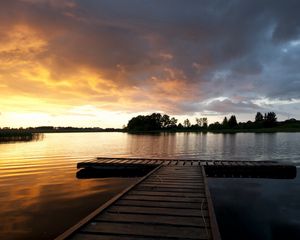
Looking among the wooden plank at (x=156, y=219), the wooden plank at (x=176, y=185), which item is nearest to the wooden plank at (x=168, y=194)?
the wooden plank at (x=176, y=185)

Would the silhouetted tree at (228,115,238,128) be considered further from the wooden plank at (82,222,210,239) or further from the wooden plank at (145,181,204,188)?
the wooden plank at (82,222,210,239)

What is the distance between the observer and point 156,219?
21.6 feet

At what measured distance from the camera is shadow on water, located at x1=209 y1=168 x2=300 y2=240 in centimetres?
907

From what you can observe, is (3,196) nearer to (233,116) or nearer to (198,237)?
(198,237)

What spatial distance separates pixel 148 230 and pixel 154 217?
0.83m

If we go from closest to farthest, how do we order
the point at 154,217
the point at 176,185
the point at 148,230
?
the point at 148,230 → the point at 154,217 → the point at 176,185

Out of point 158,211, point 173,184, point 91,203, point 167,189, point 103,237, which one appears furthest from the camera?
point 91,203

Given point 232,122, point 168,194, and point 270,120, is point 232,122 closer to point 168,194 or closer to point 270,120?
point 270,120

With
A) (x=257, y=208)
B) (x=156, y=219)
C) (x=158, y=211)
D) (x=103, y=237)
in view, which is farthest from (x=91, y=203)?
(x=257, y=208)

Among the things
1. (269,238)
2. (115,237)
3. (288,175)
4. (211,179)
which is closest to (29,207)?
(115,237)

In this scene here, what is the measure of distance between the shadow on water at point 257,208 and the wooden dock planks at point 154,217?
1.83 metres

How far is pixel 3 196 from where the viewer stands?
1321 centimetres

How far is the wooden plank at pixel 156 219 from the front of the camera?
6.30m

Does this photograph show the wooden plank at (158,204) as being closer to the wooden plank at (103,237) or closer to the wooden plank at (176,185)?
the wooden plank at (103,237)
